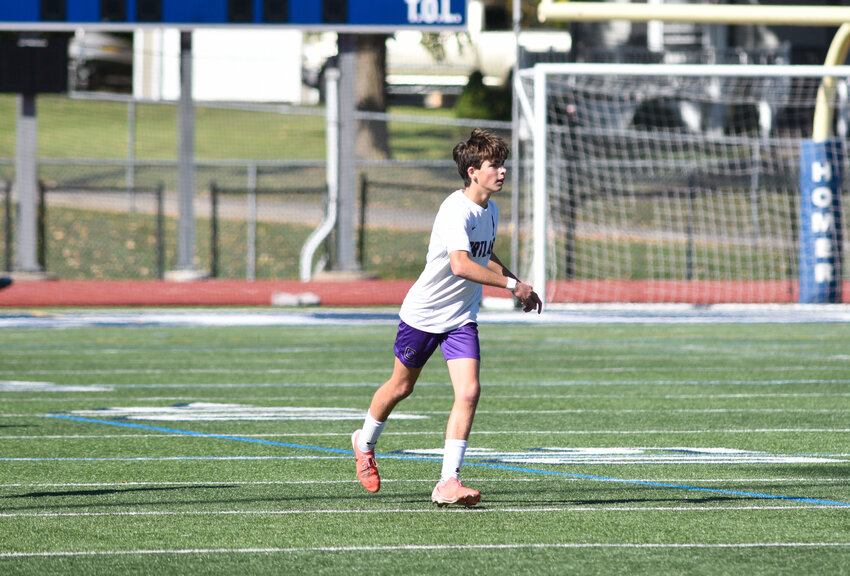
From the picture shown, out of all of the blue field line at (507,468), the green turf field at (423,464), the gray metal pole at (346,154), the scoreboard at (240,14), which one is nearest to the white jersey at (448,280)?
the green turf field at (423,464)

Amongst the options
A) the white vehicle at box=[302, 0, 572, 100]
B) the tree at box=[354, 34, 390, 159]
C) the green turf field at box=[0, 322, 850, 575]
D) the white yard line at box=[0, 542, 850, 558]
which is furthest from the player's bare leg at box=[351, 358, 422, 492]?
the white vehicle at box=[302, 0, 572, 100]

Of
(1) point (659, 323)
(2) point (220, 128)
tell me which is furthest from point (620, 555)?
(2) point (220, 128)

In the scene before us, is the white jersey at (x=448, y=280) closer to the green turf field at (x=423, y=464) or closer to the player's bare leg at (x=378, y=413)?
the player's bare leg at (x=378, y=413)

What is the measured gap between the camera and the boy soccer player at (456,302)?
6.44 meters

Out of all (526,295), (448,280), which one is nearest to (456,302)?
(448,280)

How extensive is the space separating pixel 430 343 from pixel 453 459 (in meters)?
0.56

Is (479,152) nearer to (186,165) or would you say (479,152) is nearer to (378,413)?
(378,413)

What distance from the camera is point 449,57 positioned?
1935 inches

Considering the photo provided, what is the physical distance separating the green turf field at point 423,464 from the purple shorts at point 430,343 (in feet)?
2.18

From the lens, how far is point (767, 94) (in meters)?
27.8

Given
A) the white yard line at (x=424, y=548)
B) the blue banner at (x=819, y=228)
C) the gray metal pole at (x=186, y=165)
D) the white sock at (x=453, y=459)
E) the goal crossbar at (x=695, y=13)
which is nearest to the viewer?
the white yard line at (x=424, y=548)

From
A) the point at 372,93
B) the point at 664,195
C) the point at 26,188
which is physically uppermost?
the point at 372,93

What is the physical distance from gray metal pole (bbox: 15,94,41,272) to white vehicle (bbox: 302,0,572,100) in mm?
21891

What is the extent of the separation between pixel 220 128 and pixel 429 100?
9581mm
